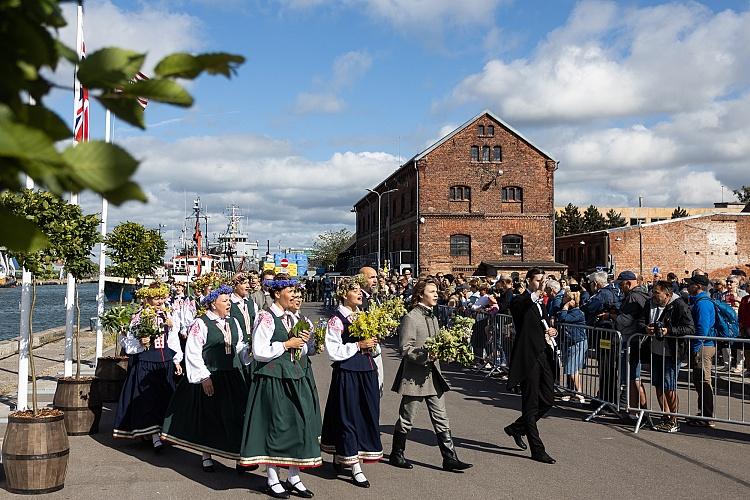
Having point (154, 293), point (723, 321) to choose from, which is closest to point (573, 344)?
point (723, 321)

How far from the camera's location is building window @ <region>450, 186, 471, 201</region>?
52.3 meters

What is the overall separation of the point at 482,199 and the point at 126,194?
51.6 metres

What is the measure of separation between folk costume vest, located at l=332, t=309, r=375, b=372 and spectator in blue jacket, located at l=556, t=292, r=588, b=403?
17.6 feet

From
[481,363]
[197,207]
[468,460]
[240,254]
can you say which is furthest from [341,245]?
[468,460]

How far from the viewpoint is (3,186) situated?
4.95 ft

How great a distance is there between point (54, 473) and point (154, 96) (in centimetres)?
645

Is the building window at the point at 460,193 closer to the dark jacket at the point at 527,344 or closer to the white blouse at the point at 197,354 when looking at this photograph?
the dark jacket at the point at 527,344

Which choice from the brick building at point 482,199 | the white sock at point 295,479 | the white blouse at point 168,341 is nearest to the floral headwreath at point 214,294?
the white blouse at point 168,341

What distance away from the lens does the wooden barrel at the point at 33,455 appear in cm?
699

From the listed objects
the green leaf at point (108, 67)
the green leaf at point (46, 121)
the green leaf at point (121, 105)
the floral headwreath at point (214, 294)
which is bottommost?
the floral headwreath at point (214, 294)

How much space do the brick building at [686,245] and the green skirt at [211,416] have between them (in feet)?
160

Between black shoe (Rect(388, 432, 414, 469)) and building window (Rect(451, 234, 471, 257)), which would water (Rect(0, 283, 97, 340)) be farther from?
building window (Rect(451, 234, 471, 257))

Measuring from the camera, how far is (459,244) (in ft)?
171

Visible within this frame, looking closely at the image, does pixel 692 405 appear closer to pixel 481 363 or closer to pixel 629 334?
pixel 629 334
